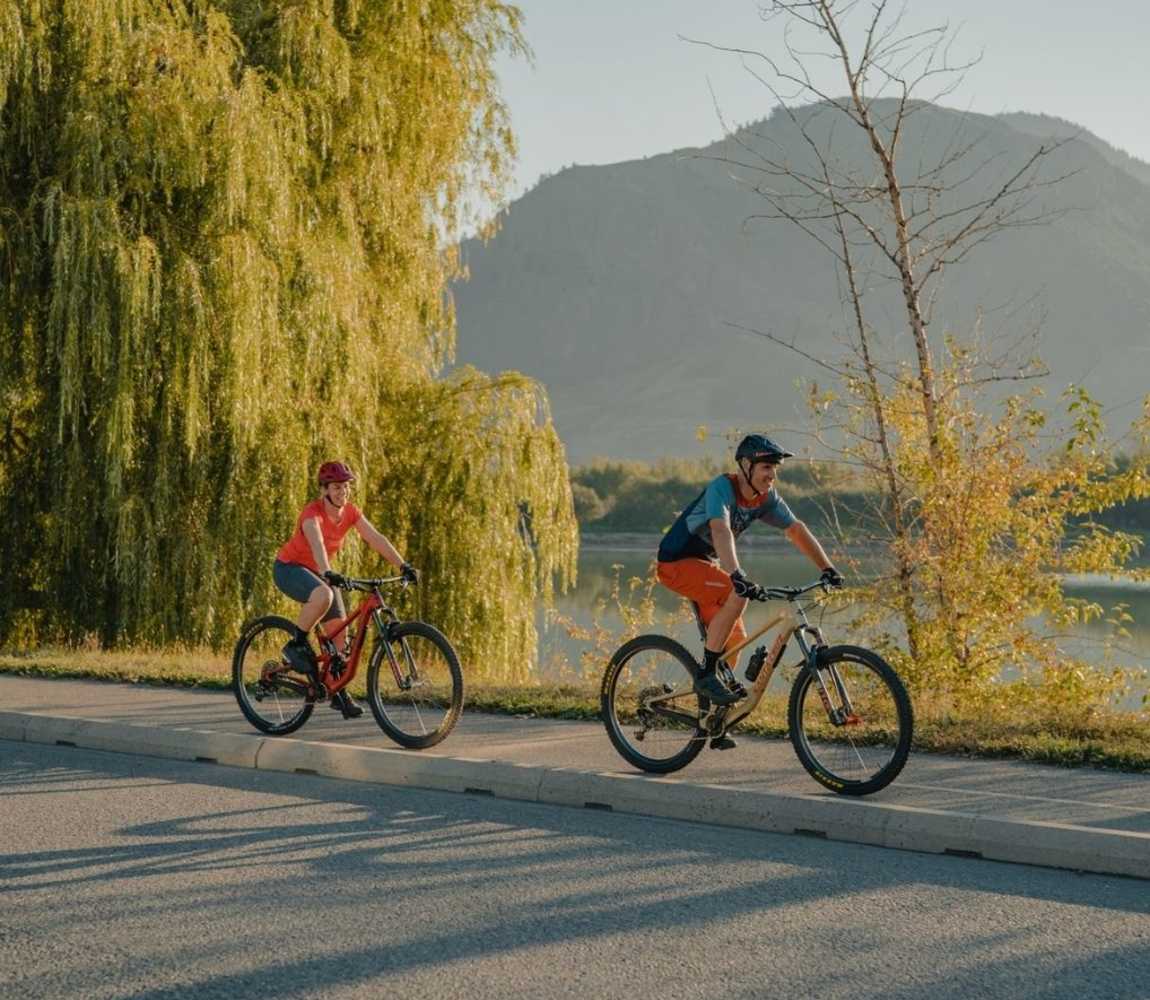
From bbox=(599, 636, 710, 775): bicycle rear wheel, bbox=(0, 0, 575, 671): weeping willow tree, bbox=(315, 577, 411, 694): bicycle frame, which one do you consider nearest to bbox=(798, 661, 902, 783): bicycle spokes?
bbox=(599, 636, 710, 775): bicycle rear wheel

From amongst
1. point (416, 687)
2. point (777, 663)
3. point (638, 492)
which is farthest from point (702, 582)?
point (638, 492)

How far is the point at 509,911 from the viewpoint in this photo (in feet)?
17.6

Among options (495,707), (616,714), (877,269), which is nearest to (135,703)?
(495,707)

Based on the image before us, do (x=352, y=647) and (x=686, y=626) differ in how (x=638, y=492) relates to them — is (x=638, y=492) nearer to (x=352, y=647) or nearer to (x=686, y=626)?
(x=686, y=626)

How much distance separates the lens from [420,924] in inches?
205

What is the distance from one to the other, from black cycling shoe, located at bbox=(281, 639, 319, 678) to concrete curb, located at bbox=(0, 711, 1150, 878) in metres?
0.65

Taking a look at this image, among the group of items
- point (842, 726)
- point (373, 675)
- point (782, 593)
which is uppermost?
point (782, 593)

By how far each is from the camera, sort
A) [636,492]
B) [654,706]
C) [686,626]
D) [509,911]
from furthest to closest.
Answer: [636,492], [686,626], [654,706], [509,911]

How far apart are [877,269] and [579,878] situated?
8624 millimetres

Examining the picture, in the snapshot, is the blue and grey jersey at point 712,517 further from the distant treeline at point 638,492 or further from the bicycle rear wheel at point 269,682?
the distant treeline at point 638,492

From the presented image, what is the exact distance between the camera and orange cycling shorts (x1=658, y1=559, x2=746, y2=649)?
8.22 m

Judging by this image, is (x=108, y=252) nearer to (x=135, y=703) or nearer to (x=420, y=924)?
(x=135, y=703)

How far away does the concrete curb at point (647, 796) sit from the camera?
→ 20.6 ft

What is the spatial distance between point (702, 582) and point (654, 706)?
0.75 metres
